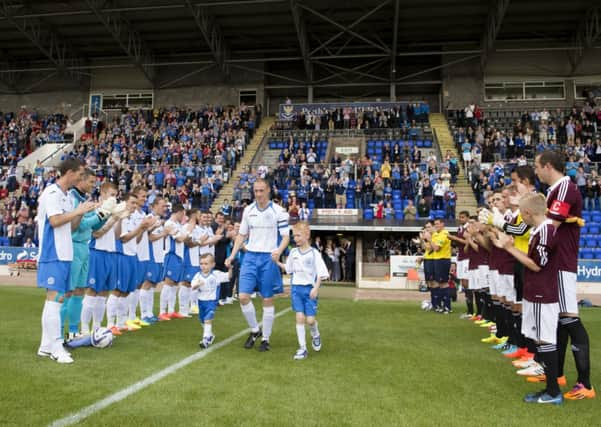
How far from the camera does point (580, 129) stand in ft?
87.7

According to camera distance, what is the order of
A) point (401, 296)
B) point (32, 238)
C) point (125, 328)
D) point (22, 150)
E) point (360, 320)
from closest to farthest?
point (125, 328)
point (360, 320)
point (401, 296)
point (32, 238)
point (22, 150)

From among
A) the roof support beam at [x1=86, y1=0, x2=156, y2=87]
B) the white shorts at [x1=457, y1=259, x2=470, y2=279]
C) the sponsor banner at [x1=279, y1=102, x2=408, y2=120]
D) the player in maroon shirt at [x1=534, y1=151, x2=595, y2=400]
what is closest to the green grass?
the player in maroon shirt at [x1=534, y1=151, x2=595, y2=400]

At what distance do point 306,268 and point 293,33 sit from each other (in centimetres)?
2793

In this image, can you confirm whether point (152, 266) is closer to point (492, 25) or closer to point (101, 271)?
point (101, 271)

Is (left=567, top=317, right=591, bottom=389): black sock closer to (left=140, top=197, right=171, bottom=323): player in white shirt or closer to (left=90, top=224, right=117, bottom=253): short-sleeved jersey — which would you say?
(left=90, top=224, right=117, bottom=253): short-sleeved jersey

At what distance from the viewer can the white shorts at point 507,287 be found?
6324 millimetres

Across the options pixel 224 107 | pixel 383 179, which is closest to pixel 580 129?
pixel 383 179

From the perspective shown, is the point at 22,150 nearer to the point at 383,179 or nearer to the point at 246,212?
the point at 383,179

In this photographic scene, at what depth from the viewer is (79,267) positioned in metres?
6.15

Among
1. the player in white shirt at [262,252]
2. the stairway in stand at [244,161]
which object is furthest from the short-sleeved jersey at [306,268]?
the stairway in stand at [244,161]

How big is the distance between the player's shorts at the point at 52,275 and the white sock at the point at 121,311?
2365 mm

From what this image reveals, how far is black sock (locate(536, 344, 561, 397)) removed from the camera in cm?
443

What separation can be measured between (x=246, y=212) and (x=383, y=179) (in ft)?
54.2

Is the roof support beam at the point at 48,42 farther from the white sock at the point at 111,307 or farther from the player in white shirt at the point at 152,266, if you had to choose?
the white sock at the point at 111,307
